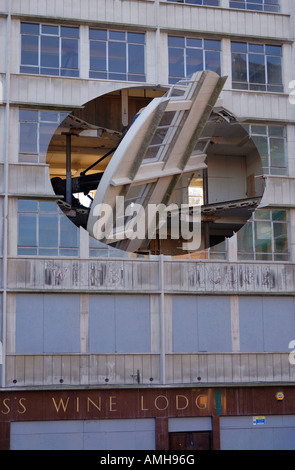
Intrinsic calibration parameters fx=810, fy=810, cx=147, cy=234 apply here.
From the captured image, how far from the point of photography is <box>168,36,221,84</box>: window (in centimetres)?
3153

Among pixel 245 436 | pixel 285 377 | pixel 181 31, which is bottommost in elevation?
pixel 245 436

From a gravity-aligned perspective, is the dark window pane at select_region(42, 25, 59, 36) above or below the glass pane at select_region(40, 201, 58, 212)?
above

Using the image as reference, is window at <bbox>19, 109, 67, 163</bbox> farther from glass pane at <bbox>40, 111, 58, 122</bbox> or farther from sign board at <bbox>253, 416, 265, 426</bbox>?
sign board at <bbox>253, 416, 265, 426</bbox>

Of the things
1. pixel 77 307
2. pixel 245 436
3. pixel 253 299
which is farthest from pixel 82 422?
pixel 253 299

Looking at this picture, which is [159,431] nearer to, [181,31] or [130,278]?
[130,278]

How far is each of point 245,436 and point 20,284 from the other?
32.1 ft

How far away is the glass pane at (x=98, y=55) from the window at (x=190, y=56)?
261cm

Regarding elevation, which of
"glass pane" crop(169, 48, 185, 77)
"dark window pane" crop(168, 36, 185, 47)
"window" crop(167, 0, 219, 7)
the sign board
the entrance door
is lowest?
the entrance door

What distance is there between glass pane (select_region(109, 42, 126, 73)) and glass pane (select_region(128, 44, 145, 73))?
0.77 ft

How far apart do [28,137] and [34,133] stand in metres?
0.26

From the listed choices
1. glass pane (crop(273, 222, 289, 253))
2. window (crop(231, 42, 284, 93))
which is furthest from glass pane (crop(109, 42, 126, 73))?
glass pane (crop(273, 222, 289, 253))

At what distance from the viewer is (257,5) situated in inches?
1294

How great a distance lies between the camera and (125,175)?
32.4m

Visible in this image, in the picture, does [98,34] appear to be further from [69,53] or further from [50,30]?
[50,30]
